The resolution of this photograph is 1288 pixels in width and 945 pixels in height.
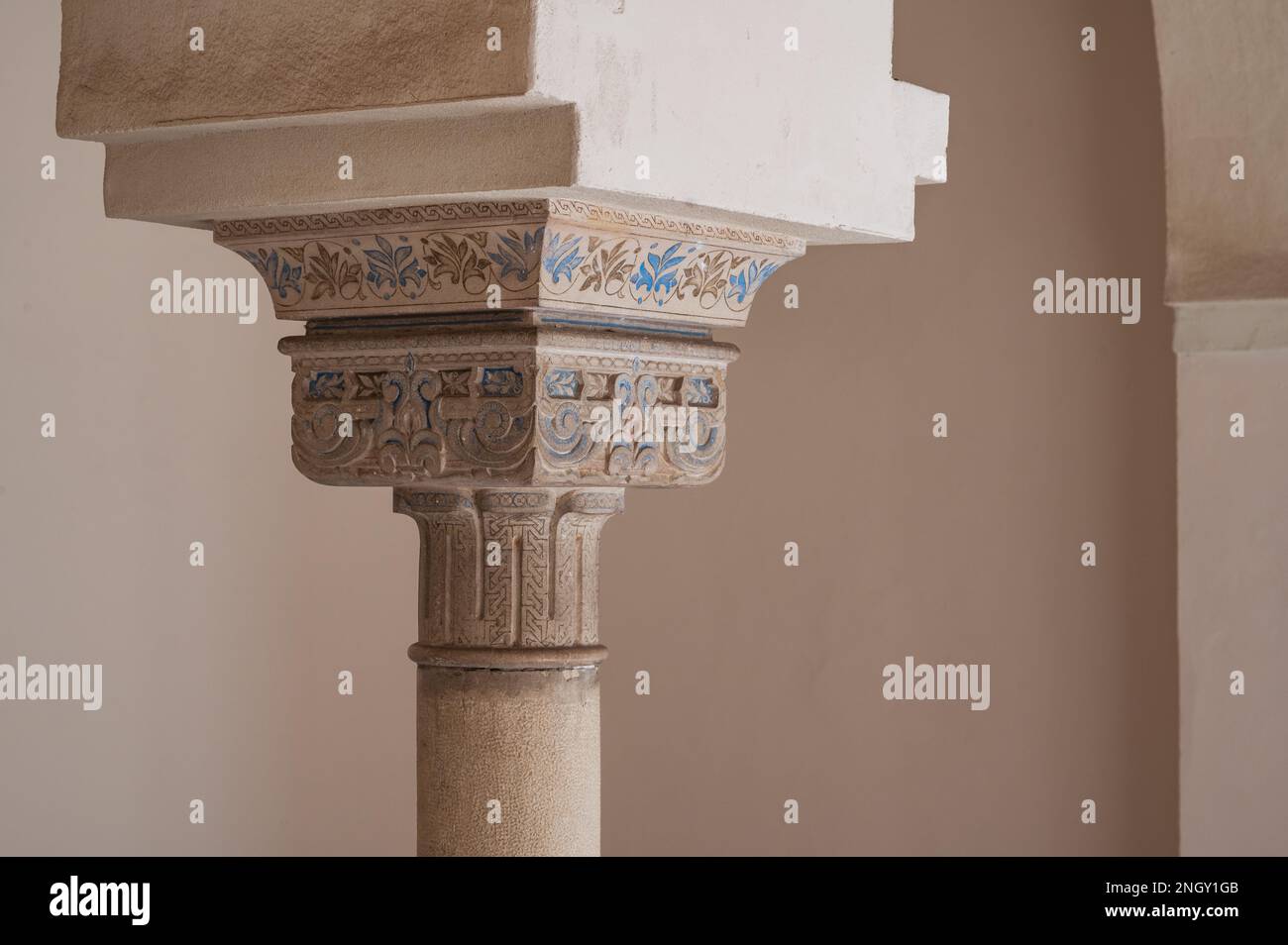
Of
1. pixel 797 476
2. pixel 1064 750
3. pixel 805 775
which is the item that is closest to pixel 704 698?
pixel 805 775

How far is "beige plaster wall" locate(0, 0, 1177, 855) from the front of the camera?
4332mm

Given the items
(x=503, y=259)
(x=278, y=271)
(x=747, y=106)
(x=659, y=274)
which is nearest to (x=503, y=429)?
(x=503, y=259)

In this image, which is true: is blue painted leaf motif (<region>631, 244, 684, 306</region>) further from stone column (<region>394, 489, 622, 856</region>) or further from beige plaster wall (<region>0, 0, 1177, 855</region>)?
beige plaster wall (<region>0, 0, 1177, 855</region>)

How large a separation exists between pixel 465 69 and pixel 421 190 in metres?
0.20

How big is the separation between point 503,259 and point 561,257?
8cm

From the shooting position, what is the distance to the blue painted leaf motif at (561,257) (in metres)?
2.37

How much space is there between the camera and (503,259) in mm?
2406

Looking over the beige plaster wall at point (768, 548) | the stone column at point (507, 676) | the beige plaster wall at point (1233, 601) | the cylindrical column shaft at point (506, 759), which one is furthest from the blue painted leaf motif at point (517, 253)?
the beige plaster wall at point (1233, 601)

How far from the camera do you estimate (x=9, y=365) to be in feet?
13.8

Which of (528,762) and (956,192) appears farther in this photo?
(956,192)

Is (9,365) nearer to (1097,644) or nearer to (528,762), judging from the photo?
(528,762)

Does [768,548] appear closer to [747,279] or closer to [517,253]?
[747,279]

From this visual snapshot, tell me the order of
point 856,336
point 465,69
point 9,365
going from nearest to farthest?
point 465,69
point 9,365
point 856,336

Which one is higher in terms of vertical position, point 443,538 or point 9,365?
point 9,365
